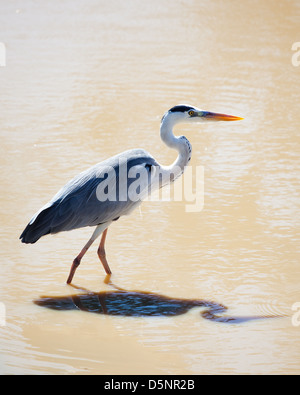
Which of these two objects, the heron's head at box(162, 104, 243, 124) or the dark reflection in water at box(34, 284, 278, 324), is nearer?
the dark reflection in water at box(34, 284, 278, 324)

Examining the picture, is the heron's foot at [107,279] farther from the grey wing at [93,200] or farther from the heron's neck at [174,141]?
the heron's neck at [174,141]

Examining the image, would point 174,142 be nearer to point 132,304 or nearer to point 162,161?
point 132,304

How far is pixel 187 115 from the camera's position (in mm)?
6836

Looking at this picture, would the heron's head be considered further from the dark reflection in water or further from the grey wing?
the dark reflection in water

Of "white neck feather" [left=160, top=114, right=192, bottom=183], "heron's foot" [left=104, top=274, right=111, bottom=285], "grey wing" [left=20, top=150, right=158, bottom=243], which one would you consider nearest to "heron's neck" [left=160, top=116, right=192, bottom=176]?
"white neck feather" [left=160, top=114, right=192, bottom=183]

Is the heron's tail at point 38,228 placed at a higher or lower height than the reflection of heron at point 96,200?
lower

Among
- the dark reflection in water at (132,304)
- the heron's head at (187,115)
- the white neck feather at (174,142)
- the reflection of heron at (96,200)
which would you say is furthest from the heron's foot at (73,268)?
the heron's head at (187,115)

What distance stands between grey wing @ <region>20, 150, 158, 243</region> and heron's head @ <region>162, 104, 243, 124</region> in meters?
0.49

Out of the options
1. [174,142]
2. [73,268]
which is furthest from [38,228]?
[174,142]

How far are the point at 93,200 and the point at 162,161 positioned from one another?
243cm

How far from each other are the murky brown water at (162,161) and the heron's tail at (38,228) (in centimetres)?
41

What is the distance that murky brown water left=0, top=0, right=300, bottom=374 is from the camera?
5367 millimetres

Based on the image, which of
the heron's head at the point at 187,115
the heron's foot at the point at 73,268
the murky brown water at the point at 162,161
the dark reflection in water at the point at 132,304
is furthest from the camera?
the heron's head at the point at 187,115

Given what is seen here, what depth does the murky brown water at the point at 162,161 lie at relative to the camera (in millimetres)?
5367
